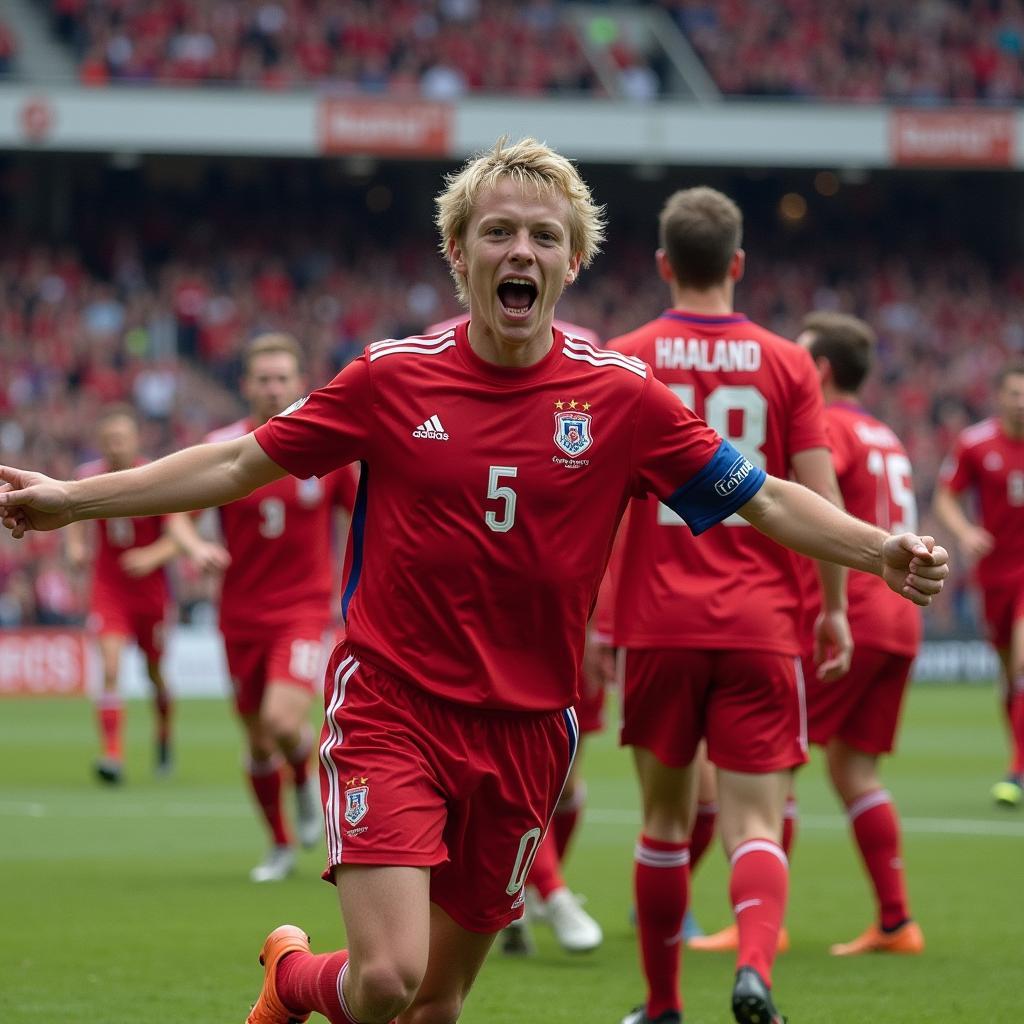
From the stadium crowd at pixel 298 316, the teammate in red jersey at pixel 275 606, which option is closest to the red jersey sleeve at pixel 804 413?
the teammate in red jersey at pixel 275 606

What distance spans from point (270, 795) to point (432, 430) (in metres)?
5.66

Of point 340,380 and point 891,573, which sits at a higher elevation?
point 340,380

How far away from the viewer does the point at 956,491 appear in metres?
13.1

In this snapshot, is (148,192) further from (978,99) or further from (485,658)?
(485,658)

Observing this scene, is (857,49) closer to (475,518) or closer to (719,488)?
(719,488)

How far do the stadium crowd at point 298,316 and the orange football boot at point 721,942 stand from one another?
1844 centimetres

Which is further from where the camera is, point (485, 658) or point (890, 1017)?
point (890, 1017)

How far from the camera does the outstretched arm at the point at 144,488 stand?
457 cm

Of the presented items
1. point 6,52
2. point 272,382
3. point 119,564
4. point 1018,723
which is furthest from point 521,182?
point 6,52

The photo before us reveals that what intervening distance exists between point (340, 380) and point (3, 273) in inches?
1198

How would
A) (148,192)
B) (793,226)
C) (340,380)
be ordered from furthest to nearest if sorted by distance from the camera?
(793,226) < (148,192) < (340,380)

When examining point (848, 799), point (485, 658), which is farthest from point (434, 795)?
point (848, 799)

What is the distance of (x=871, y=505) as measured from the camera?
784 centimetres

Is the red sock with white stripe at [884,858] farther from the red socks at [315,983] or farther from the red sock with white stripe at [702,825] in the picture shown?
the red socks at [315,983]
